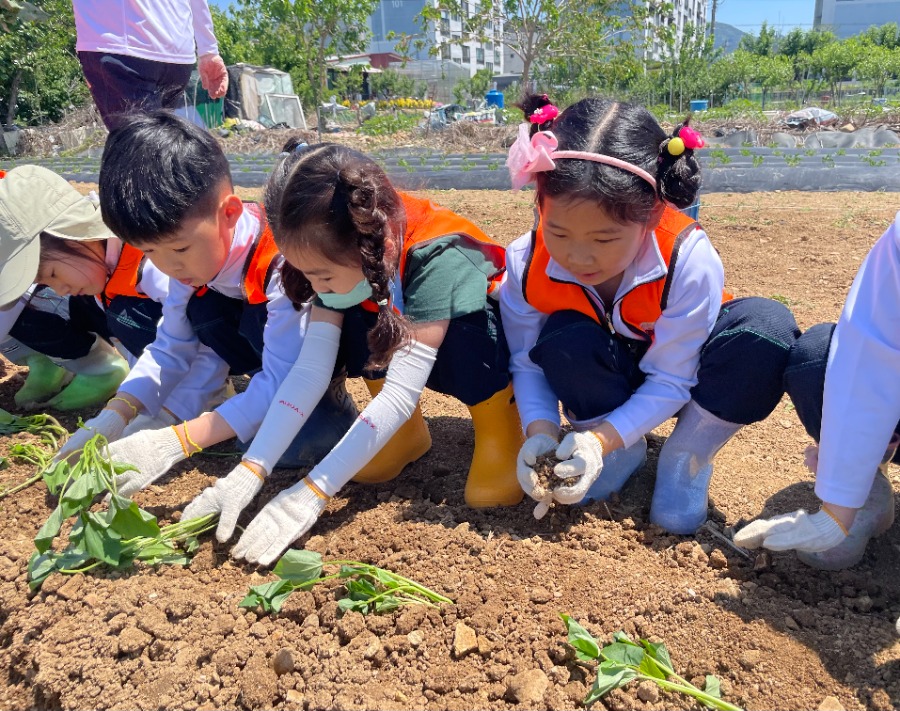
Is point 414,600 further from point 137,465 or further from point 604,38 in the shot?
point 604,38

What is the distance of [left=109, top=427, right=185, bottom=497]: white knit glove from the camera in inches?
64.9

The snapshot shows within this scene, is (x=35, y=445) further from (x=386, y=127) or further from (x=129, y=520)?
(x=386, y=127)

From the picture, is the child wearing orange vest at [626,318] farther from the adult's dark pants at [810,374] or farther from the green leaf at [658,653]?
the green leaf at [658,653]

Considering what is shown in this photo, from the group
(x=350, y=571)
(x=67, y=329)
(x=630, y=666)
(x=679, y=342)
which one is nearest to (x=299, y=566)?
(x=350, y=571)

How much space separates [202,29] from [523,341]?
7.08 ft

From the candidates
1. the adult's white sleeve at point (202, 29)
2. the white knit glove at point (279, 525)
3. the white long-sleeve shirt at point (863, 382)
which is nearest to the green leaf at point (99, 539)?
the white knit glove at point (279, 525)

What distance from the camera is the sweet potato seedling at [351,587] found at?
1341 mm

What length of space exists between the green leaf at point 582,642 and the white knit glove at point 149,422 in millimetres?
1325

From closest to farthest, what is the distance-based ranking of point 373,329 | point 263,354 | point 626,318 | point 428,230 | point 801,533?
point 801,533, point 373,329, point 626,318, point 428,230, point 263,354

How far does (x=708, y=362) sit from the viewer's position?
149cm

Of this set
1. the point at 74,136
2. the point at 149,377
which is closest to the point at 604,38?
the point at 74,136

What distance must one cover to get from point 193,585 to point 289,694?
14.9 inches

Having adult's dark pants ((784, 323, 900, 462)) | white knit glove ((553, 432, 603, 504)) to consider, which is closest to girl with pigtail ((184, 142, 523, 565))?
white knit glove ((553, 432, 603, 504))

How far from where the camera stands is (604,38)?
1398cm
